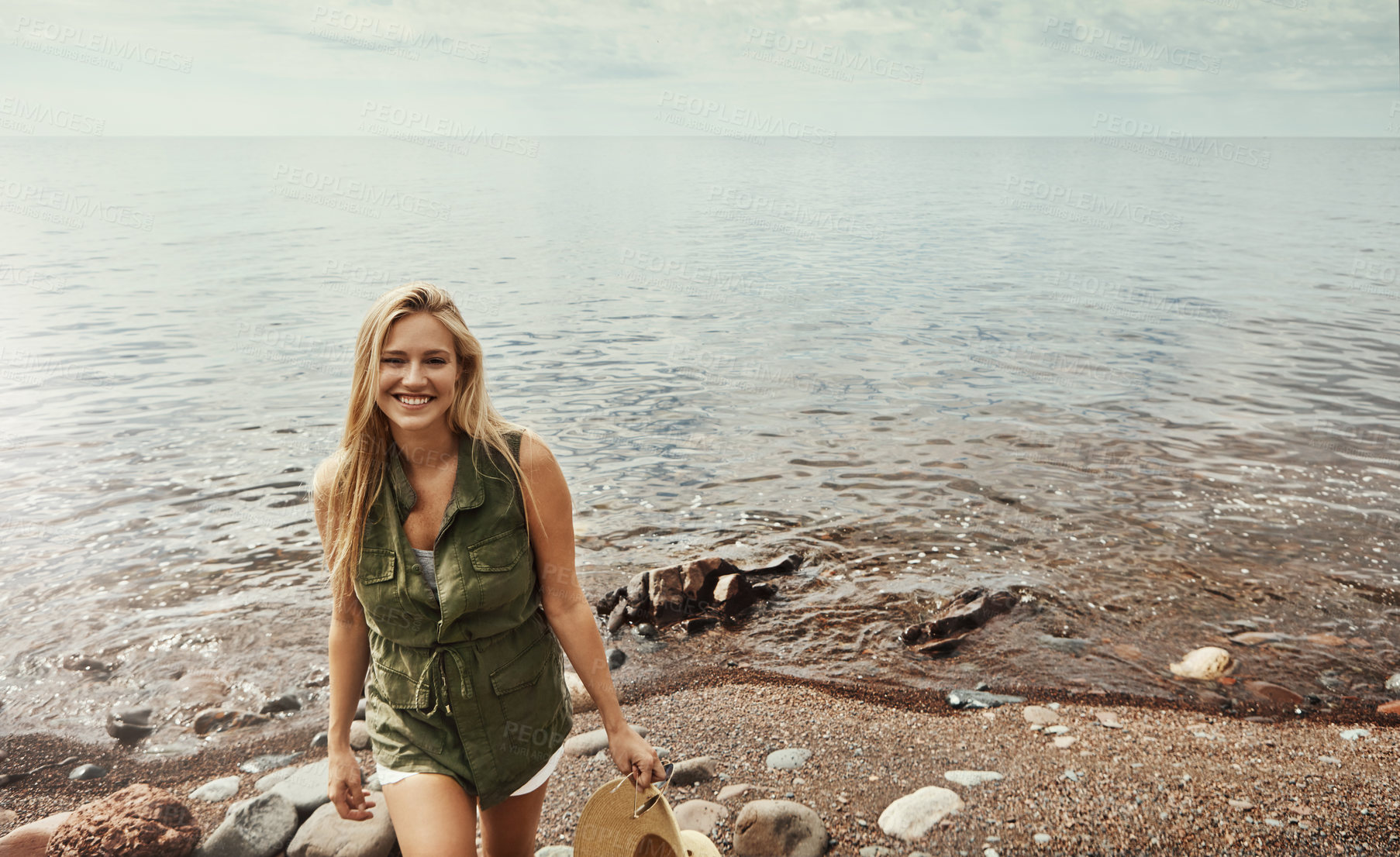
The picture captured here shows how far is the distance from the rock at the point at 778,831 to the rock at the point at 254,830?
7.41 ft

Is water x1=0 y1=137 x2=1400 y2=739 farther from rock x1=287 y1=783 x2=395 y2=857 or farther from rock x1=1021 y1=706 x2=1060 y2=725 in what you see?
rock x1=287 y1=783 x2=395 y2=857

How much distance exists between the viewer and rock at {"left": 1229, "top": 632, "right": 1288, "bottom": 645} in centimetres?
686

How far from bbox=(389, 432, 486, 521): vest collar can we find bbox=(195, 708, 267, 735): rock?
3971mm

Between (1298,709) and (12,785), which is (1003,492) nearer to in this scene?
(1298,709)

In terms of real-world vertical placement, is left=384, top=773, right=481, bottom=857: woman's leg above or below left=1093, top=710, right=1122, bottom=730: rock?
above

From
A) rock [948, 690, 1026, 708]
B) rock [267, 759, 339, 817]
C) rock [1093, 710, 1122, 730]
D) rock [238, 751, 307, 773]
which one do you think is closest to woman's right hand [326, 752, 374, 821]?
rock [267, 759, 339, 817]

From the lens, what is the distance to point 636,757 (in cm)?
317

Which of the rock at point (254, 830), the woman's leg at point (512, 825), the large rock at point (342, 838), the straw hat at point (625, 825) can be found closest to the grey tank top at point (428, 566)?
the woman's leg at point (512, 825)

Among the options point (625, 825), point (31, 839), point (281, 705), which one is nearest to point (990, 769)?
point (625, 825)

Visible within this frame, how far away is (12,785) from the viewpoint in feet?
17.8

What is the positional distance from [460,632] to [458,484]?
19.2 inches

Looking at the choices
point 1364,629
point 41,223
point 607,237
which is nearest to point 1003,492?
point 1364,629

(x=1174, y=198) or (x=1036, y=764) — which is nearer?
(x=1036, y=764)

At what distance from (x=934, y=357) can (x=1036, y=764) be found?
44.6 ft
